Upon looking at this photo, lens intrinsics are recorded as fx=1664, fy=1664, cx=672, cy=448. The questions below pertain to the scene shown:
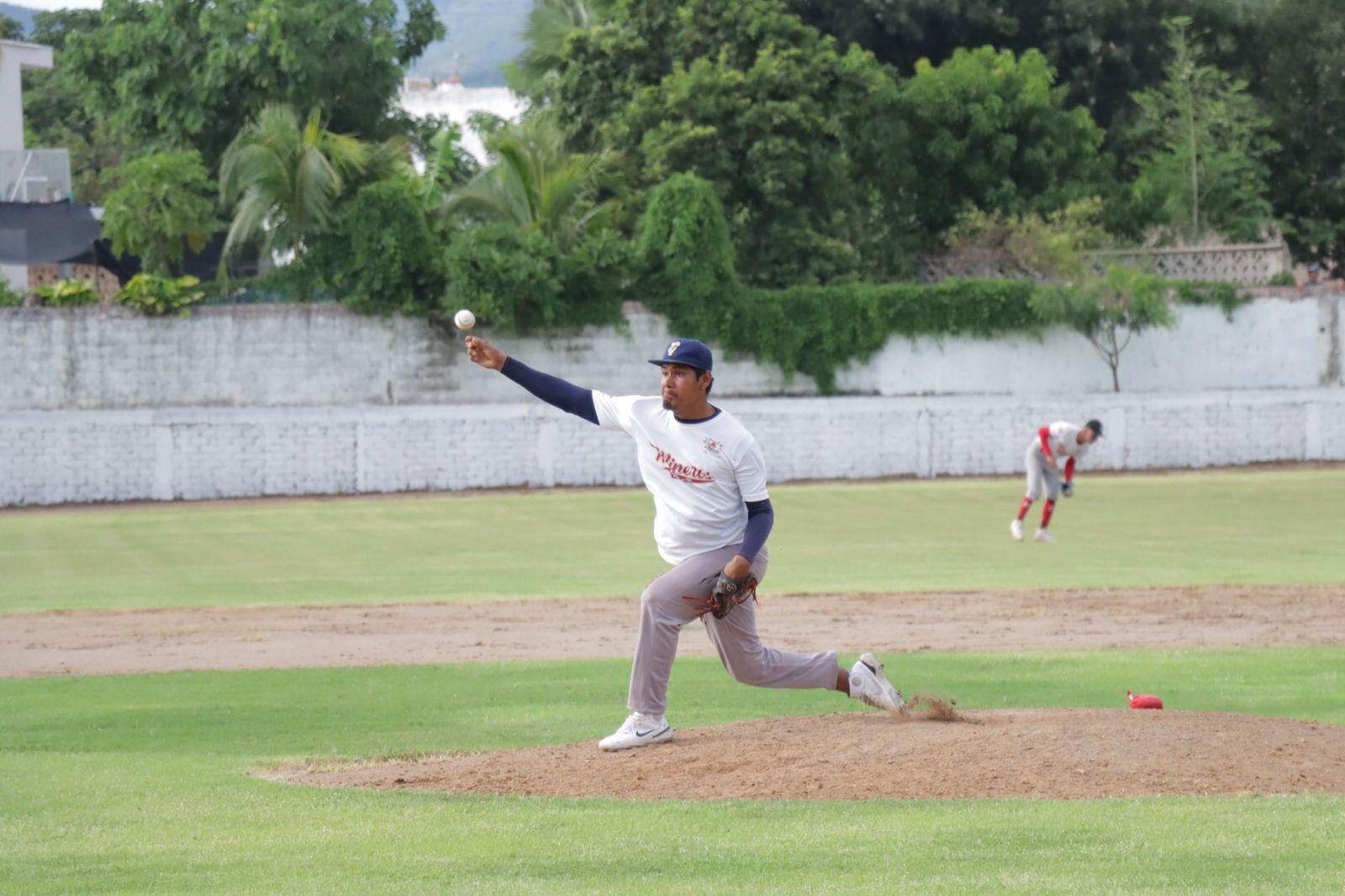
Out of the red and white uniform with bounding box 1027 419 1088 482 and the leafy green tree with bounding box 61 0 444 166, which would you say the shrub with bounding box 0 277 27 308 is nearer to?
the leafy green tree with bounding box 61 0 444 166

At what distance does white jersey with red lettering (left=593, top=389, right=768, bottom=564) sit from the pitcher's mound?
1136mm

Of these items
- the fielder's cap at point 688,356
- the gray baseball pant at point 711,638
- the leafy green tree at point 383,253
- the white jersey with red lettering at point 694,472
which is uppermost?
the leafy green tree at point 383,253

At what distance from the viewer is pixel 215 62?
1710 inches

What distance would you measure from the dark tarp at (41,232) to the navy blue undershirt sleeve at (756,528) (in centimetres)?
3648

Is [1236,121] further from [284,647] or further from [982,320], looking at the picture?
[284,647]

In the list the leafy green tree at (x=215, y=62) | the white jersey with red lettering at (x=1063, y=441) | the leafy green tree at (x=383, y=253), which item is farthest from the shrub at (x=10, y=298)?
the white jersey with red lettering at (x=1063, y=441)

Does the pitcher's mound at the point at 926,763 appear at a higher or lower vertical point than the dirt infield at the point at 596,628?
higher

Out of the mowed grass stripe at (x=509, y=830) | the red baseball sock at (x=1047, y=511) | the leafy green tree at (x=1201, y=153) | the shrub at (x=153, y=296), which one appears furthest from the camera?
the leafy green tree at (x=1201, y=153)

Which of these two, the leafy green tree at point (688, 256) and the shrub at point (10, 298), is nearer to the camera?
the shrub at point (10, 298)

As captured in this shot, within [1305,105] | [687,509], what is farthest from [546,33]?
[687,509]

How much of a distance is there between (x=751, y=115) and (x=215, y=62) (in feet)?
46.4

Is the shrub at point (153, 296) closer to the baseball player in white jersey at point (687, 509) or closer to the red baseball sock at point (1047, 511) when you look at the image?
the red baseball sock at point (1047, 511)

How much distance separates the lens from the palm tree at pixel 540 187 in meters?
41.5

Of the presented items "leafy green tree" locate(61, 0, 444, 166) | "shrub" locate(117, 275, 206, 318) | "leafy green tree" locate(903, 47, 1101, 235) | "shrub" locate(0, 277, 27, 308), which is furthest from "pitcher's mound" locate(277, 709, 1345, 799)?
"leafy green tree" locate(903, 47, 1101, 235)
